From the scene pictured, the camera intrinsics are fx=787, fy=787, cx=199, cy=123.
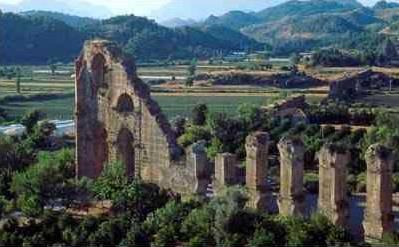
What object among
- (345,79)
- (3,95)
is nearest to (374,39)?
(345,79)

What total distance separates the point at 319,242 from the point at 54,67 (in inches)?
3890

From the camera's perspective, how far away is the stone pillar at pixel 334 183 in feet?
83.8

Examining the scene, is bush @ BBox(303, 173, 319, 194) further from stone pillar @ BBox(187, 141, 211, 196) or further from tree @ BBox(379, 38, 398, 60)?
tree @ BBox(379, 38, 398, 60)

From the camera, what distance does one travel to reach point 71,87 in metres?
95.4

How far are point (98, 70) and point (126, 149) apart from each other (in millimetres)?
3601

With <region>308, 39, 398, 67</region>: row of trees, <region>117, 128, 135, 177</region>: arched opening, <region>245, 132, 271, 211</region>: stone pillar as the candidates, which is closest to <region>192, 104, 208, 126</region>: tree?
<region>117, 128, 135, 177</region>: arched opening

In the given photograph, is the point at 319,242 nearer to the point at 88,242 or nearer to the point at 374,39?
the point at 88,242

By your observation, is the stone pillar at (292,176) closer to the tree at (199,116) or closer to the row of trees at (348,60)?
the tree at (199,116)

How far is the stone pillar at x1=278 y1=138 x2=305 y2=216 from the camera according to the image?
2661 centimetres

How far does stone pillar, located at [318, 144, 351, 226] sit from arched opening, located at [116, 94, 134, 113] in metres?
9.77

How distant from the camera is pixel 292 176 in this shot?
26.8 m

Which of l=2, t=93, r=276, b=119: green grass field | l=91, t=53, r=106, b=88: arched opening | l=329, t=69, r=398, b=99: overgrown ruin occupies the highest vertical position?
l=91, t=53, r=106, b=88: arched opening

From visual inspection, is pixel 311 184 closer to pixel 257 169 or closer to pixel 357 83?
pixel 257 169

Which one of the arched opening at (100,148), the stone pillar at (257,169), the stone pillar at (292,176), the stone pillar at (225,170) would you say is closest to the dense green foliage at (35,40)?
the arched opening at (100,148)
